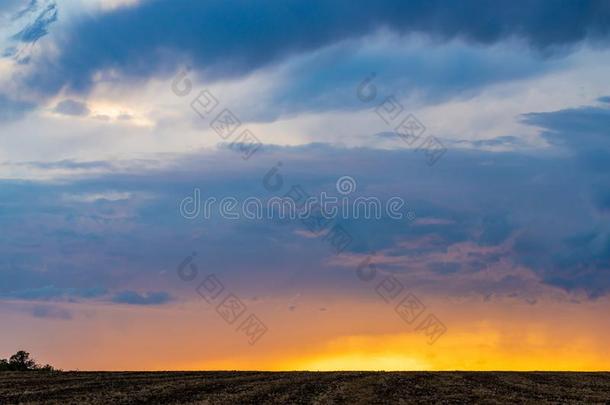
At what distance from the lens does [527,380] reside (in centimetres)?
5412

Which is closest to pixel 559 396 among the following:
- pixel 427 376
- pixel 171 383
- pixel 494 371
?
pixel 427 376

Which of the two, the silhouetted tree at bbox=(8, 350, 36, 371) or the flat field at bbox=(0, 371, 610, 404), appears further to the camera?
the silhouetted tree at bbox=(8, 350, 36, 371)

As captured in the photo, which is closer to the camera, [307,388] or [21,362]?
[307,388]

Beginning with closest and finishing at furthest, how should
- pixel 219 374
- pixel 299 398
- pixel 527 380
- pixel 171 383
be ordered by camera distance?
pixel 299 398
pixel 171 383
pixel 527 380
pixel 219 374

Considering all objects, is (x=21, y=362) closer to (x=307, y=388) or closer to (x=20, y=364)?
(x=20, y=364)

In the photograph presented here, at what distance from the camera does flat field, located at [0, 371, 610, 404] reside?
41.7 m

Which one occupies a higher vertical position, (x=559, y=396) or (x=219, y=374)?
(x=219, y=374)

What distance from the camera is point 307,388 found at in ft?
151

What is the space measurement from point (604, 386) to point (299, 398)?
1020 inches

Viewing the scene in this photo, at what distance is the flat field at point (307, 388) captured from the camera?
41656 millimetres

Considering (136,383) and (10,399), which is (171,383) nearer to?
(136,383)

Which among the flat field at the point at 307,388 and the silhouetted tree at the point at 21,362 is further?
the silhouetted tree at the point at 21,362

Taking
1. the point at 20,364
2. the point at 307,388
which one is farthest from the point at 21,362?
the point at 307,388

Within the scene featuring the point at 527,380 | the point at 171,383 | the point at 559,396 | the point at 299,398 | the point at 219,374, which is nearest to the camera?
the point at 299,398
